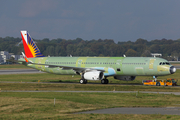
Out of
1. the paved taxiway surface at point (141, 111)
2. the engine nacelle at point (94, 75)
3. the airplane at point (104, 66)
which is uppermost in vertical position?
the airplane at point (104, 66)

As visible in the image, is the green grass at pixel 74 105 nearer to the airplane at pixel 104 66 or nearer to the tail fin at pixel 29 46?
the airplane at pixel 104 66

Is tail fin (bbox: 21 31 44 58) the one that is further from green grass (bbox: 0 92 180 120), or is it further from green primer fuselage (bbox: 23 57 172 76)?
green grass (bbox: 0 92 180 120)

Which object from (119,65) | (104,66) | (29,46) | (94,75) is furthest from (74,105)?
(29,46)

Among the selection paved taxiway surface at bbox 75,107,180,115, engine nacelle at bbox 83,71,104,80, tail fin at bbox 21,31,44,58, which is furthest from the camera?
tail fin at bbox 21,31,44,58

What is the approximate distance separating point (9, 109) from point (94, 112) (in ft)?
25.4

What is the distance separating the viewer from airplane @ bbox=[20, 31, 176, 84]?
5581cm

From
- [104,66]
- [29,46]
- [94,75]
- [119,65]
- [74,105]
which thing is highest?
[29,46]

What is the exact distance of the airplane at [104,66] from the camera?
55.8m

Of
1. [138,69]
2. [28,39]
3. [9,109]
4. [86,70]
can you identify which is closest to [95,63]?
[86,70]

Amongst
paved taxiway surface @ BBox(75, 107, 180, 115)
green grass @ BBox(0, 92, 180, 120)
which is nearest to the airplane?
green grass @ BBox(0, 92, 180, 120)

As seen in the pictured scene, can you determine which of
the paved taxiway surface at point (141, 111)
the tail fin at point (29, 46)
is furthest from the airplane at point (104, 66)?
the paved taxiway surface at point (141, 111)

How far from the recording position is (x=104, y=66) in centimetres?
6003

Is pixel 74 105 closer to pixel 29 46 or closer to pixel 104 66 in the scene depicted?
pixel 104 66

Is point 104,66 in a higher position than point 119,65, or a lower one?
lower
